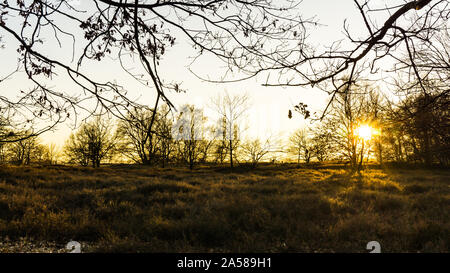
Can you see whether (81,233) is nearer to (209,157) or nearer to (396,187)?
(396,187)

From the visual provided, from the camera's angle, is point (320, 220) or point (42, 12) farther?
point (320, 220)

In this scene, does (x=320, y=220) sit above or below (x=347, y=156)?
below

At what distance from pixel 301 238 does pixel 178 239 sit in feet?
7.48

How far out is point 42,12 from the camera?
3.18 m

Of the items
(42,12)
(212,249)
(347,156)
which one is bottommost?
(212,249)

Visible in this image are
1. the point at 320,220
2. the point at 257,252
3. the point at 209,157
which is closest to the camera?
the point at 257,252

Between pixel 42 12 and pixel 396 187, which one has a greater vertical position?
pixel 42 12

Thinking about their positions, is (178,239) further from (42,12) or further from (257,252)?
(42,12)
